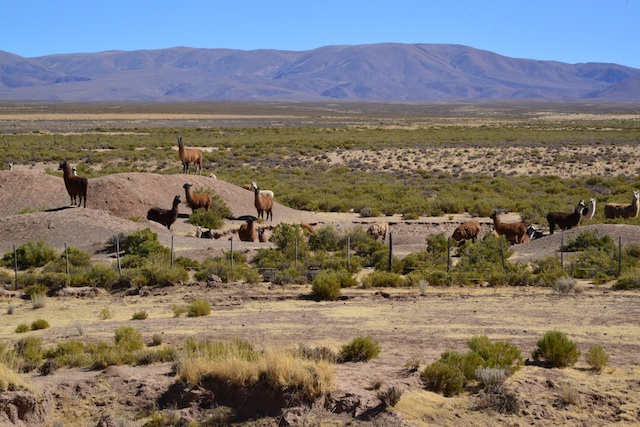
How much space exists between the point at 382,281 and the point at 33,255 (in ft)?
32.7

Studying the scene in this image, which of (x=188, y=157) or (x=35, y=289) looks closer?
(x=35, y=289)

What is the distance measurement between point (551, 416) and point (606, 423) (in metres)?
0.70

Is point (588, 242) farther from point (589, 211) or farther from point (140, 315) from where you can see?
point (140, 315)

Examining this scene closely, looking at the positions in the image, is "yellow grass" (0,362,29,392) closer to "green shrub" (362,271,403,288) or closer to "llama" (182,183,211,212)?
"green shrub" (362,271,403,288)

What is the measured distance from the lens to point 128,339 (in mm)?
12945

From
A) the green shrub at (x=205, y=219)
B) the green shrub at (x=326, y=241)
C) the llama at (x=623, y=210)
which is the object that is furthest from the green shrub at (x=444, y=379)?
the llama at (x=623, y=210)

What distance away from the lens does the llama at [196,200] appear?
94.8ft

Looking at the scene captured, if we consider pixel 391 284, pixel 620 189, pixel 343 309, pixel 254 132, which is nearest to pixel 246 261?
pixel 391 284

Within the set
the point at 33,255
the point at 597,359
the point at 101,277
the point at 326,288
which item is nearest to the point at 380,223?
the point at 326,288

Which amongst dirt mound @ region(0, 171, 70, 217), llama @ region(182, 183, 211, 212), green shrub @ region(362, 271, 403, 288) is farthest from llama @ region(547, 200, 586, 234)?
dirt mound @ region(0, 171, 70, 217)

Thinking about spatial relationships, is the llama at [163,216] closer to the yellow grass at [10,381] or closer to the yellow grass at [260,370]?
the yellow grass at [260,370]

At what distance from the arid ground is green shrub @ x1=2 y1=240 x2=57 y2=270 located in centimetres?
144

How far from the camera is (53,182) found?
30.7 meters

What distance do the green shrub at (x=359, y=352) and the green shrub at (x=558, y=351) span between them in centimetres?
261
